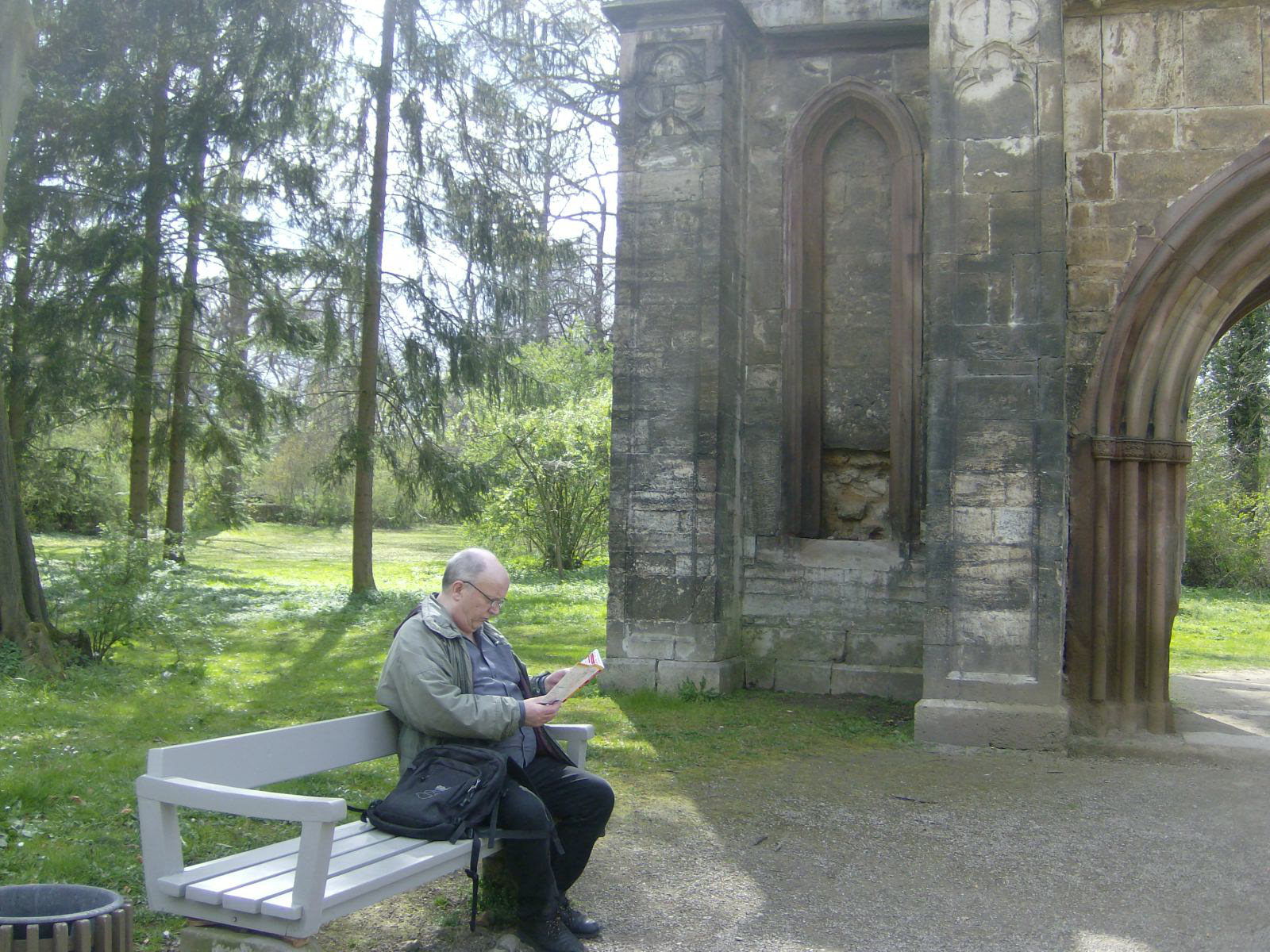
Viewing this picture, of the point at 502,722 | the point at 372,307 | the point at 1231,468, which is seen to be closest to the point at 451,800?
the point at 502,722

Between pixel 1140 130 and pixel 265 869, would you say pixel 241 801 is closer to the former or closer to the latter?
pixel 265 869

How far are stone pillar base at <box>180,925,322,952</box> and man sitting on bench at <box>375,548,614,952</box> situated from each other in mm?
815

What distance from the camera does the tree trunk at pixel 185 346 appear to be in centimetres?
1576

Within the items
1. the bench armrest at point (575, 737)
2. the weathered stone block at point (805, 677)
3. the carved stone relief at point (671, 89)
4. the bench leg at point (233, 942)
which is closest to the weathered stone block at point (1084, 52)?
the carved stone relief at point (671, 89)

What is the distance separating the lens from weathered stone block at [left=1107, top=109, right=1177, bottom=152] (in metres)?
7.78

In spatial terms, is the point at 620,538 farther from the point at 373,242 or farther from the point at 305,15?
the point at 305,15

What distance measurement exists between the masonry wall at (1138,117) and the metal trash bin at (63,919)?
263 inches

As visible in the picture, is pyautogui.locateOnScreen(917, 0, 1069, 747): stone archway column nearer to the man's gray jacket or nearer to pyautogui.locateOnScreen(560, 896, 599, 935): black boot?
pyautogui.locateOnScreen(560, 896, 599, 935): black boot

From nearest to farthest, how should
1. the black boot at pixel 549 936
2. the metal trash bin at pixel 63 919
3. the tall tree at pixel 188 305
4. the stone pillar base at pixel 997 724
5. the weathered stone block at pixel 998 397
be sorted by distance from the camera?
the metal trash bin at pixel 63 919, the black boot at pixel 549 936, the stone pillar base at pixel 997 724, the weathered stone block at pixel 998 397, the tall tree at pixel 188 305

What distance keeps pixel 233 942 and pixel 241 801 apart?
0.40 meters

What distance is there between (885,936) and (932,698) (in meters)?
3.47

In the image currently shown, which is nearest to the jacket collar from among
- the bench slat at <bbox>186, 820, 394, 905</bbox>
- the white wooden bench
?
the white wooden bench

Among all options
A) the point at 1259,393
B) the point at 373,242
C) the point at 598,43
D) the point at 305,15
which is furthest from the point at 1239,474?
the point at 305,15

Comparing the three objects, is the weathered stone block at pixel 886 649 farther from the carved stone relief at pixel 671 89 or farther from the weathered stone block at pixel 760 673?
the carved stone relief at pixel 671 89
